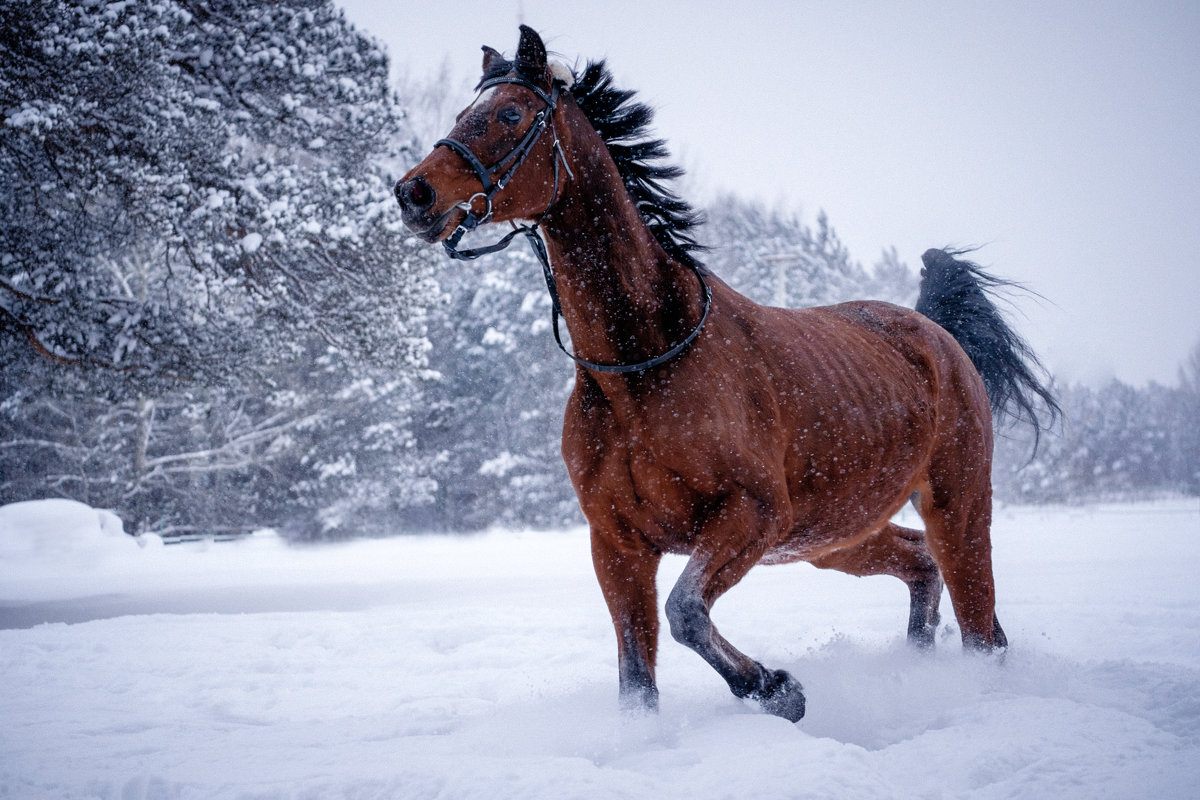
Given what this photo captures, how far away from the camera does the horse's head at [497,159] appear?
7.79ft

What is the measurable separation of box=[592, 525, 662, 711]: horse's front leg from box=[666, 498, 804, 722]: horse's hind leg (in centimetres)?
39

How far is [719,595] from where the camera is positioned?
2494mm

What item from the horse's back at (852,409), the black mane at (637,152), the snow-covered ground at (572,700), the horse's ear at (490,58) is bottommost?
the snow-covered ground at (572,700)

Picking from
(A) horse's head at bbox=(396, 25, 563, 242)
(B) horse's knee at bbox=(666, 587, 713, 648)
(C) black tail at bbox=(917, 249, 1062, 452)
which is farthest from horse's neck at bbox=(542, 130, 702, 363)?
(C) black tail at bbox=(917, 249, 1062, 452)

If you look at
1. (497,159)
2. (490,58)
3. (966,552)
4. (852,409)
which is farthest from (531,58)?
(966,552)

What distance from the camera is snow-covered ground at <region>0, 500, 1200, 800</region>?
79.2 inches

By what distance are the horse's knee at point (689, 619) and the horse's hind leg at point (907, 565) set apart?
1.89 m

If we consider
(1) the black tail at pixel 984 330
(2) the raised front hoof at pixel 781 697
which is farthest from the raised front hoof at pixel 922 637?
(2) the raised front hoof at pixel 781 697

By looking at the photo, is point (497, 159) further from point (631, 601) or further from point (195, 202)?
point (195, 202)

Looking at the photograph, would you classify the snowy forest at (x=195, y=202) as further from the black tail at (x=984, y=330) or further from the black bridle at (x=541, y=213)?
the black bridle at (x=541, y=213)

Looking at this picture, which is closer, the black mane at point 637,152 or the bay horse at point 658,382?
the bay horse at point 658,382

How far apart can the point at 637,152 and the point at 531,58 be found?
557mm

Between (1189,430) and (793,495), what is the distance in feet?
116

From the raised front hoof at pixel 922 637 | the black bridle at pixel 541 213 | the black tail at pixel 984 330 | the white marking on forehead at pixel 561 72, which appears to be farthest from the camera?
the black tail at pixel 984 330
